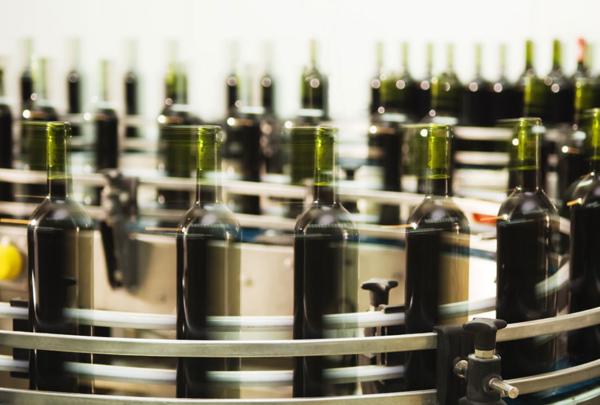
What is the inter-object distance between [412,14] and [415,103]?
192 millimetres

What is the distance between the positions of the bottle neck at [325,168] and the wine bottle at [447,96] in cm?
65

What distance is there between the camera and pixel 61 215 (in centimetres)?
81

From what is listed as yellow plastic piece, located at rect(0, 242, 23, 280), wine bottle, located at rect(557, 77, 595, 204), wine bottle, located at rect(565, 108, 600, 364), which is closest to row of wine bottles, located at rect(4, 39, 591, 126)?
wine bottle, located at rect(557, 77, 595, 204)

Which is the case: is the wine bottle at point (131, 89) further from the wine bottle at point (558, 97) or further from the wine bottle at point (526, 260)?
A: the wine bottle at point (526, 260)

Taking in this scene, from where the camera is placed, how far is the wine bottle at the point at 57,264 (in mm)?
784

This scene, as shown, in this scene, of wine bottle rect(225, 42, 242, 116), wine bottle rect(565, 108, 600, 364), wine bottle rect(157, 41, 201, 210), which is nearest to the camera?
wine bottle rect(565, 108, 600, 364)

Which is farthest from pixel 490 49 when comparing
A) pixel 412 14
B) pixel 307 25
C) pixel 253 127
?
pixel 253 127

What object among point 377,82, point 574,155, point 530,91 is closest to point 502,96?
point 377,82

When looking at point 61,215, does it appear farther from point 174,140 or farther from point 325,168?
point 174,140

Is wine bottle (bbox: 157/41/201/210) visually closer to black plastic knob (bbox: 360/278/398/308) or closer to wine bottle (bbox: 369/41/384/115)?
wine bottle (bbox: 369/41/384/115)

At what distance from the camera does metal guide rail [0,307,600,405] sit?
683 millimetres

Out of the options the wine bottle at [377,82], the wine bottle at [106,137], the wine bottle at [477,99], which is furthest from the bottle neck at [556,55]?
the wine bottle at [106,137]

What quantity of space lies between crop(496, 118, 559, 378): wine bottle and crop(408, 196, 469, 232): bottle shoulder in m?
0.05

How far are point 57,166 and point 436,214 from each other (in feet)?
1.13
